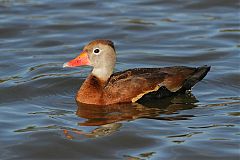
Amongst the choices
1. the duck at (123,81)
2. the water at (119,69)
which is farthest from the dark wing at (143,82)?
the water at (119,69)

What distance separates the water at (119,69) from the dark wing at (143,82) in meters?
0.22

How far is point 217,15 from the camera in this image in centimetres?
1941

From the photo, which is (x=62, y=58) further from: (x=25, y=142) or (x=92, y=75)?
(x=25, y=142)

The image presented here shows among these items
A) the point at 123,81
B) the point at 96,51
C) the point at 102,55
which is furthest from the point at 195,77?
the point at 96,51

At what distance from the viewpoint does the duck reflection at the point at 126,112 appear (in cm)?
1179

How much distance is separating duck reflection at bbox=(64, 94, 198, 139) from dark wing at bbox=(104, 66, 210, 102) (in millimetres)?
176

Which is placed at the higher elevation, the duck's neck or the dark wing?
the duck's neck

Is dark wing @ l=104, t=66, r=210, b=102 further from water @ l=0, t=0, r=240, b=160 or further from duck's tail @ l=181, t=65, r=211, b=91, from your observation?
water @ l=0, t=0, r=240, b=160

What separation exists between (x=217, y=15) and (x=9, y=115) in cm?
840

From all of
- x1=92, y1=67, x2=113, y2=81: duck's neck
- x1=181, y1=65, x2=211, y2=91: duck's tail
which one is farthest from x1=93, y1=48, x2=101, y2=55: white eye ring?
x1=181, y1=65, x2=211, y2=91: duck's tail

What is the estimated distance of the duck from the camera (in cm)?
1302

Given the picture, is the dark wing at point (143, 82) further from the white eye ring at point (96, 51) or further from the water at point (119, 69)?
the white eye ring at point (96, 51)

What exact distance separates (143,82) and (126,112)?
2.18 feet

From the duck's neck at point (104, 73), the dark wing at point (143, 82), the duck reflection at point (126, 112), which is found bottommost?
A: the duck reflection at point (126, 112)
